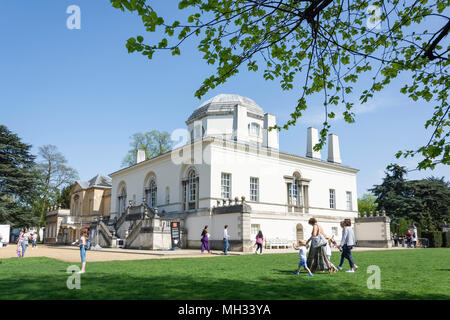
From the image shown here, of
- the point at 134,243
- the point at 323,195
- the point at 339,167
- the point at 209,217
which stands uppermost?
the point at 339,167

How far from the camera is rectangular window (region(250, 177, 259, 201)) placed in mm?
29948

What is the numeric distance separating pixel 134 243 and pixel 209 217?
21.1ft

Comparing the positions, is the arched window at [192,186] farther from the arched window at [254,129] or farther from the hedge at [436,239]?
the hedge at [436,239]

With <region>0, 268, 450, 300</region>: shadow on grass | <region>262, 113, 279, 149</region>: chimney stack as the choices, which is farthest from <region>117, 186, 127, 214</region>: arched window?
<region>0, 268, 450, 300</region>: shadow on grass

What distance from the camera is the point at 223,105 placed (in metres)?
36.1

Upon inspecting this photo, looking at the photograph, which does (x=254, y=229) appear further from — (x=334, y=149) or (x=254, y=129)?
(x=334, y=149)

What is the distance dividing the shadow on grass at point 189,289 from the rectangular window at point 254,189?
67.6ft

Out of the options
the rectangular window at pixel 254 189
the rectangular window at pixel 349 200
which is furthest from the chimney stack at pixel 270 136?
→ the rectangular window at pixel 349 200

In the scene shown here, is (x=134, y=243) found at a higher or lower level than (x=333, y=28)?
lower
